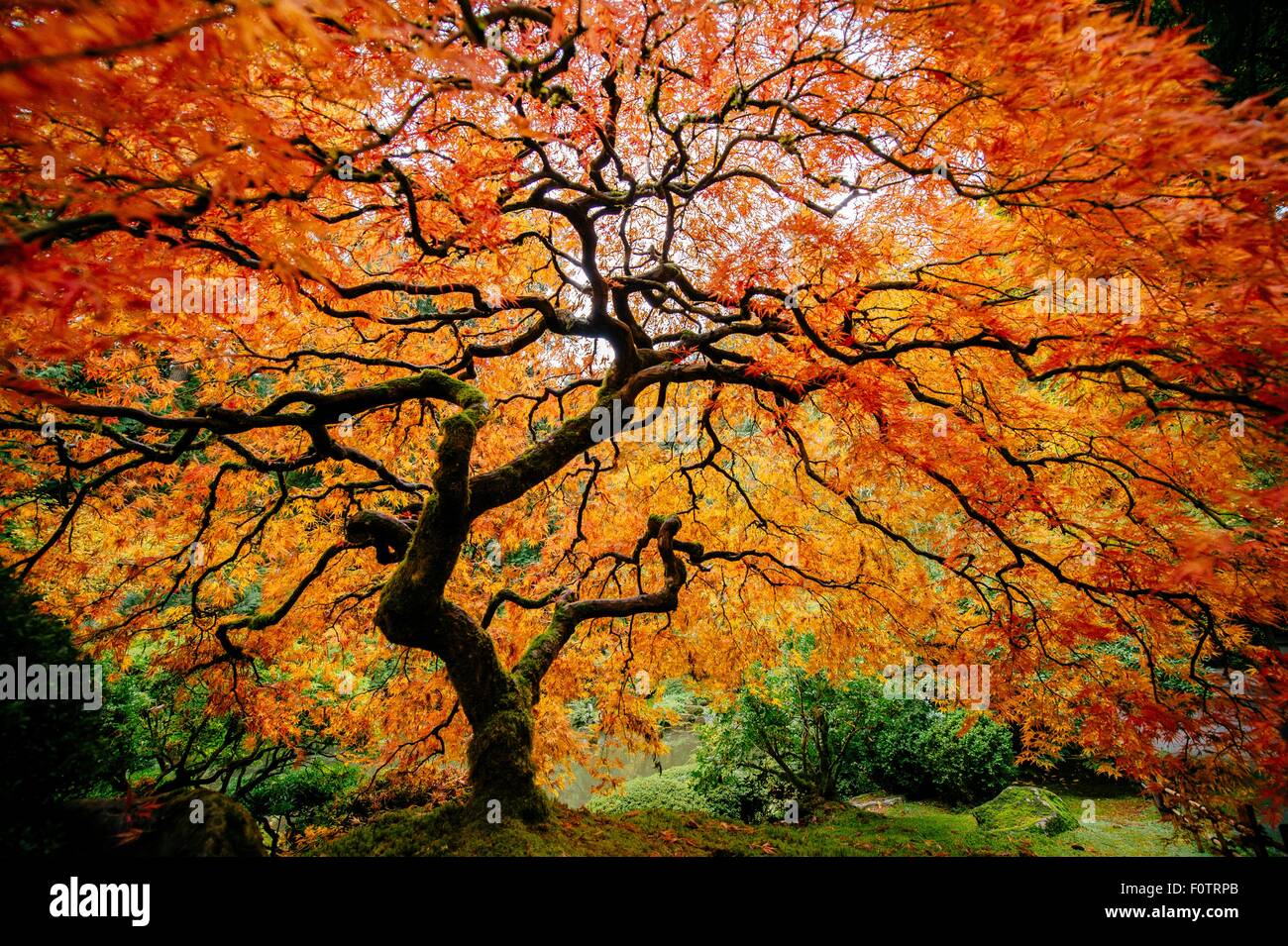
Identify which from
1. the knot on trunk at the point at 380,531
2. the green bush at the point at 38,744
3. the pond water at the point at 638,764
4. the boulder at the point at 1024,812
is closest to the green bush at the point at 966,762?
the boulder at the point at 1024,812

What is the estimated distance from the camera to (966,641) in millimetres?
5203

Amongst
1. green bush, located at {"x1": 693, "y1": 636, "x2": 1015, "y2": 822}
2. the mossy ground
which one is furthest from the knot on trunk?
green bush, located at {"x1": 693, "y1": 636, "x2": 1015, "y2": 822}

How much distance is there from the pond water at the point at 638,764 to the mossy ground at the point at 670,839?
611cm

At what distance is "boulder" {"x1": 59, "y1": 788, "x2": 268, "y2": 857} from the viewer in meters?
2.51

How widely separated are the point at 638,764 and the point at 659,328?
1108 centimetres

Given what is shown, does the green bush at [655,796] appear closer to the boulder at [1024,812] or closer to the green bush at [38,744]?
the boulder at [1024,812]

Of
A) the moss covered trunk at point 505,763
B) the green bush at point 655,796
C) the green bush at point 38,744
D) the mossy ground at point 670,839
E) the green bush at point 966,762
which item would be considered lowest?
the green bush at point 655,796

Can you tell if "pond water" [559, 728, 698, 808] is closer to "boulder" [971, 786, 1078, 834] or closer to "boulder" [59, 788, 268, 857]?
"boulder" [971, 786, 1078, 834]

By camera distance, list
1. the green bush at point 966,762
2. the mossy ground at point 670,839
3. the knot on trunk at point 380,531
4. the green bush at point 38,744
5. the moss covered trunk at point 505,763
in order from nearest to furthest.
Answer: the green bush at point 38,744, the mossy ground at point 670,839, the moss covered trunk at point 505,763, the knot on trunk at point 380,531, the green bush at point 966,762

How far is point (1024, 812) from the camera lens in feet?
24.9

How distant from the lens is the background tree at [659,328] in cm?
209

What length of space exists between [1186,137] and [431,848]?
473cm
